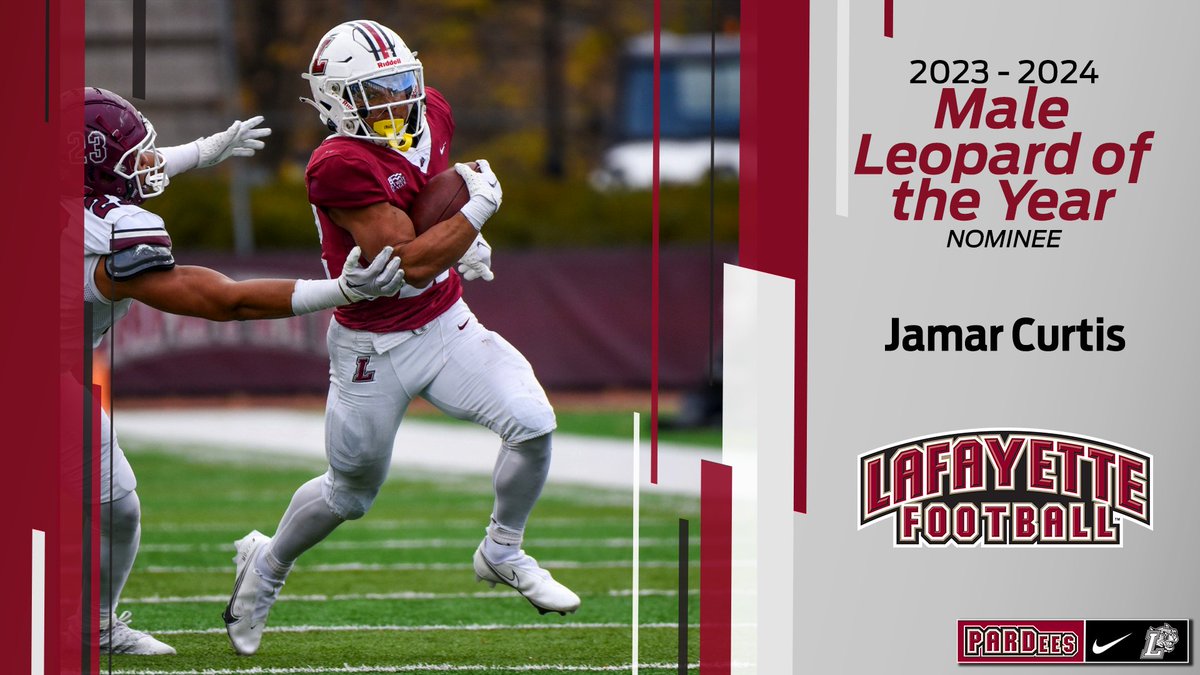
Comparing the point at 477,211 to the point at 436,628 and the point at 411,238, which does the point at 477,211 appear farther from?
the point at 436,628

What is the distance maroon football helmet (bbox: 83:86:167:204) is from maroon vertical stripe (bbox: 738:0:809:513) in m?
1.66

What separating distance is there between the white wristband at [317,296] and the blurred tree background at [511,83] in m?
11.8

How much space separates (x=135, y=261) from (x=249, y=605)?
110 centimetres

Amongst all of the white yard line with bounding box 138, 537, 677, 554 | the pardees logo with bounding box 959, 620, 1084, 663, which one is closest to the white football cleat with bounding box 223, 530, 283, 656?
the pardees logo with bounding box 959, 620, 1084, 663

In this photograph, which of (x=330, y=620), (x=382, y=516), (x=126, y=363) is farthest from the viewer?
(x=126, y=363)

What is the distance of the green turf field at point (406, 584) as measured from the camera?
178 inches

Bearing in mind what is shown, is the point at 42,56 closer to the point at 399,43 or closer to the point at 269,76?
the point at 399,43

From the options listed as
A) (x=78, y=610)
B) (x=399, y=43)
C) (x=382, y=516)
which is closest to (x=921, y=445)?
(x=399, y=43)

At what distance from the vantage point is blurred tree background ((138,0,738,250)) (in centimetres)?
1598

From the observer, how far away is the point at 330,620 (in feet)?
17.0

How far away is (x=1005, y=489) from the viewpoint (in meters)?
3.60

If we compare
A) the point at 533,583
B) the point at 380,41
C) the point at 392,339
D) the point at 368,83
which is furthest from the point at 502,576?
the point at 380,41

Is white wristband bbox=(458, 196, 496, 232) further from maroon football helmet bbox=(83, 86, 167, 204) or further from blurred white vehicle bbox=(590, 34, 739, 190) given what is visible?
blurred white vehicle bbox=(590, 34, 739, 190)

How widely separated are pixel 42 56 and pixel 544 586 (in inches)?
73.0
